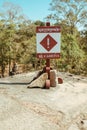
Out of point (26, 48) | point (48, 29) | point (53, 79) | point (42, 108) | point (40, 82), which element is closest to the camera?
point (42, 108)

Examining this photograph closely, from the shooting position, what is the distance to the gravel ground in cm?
457

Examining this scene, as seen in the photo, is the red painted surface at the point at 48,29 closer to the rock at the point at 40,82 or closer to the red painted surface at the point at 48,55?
the red painted surface at the point at 48,55

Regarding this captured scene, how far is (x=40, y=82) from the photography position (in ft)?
24.2

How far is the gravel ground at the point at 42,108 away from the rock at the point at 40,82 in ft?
0.65

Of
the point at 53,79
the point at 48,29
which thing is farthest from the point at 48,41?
the point at 53,79

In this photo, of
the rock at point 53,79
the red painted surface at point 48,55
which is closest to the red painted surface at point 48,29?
the red painted surface at point 48,55

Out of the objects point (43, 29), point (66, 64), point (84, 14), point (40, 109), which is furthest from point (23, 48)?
point (40, 109)

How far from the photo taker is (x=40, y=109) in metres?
5.32

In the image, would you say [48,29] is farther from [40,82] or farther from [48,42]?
[40,82]

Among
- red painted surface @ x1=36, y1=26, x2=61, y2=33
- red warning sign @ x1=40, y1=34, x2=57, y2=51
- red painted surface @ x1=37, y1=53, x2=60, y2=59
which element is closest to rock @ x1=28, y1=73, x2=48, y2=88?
red painted surface @ x1=37, y1=53, x2=60, y2=59

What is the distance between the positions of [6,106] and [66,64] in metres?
16.8

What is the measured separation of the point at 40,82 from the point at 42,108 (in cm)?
203

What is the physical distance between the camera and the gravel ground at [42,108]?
4.57 meters

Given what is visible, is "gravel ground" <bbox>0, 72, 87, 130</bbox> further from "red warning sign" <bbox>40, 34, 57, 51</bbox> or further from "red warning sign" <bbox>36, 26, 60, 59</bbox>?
"red warning sign" <bbox>40, 34, 57, 51</bbox>
